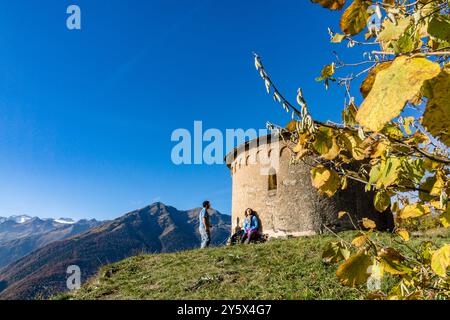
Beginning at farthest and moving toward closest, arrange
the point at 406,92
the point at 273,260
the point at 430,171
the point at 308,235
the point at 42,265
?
the point at 42,265 → the point at 308,235 → the point at 273,260 → the point at 430,171 → the point at 406,92

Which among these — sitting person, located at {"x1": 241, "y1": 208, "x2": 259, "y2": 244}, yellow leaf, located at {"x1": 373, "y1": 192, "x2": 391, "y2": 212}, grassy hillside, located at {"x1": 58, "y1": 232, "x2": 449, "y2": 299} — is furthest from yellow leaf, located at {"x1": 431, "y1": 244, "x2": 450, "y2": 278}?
sitting person, located at {"x1": 241, "y1": 208, "x2": 259, "y2": 244}

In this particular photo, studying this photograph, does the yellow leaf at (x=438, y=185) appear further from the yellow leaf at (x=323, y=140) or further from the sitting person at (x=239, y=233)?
the sitting person at (x=239, y=233)

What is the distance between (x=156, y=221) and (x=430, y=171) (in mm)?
181903

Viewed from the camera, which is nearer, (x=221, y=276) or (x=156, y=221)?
(x=221, y=276)

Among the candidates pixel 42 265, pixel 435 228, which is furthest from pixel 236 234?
pixel 42 265

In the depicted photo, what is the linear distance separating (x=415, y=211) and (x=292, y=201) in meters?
12.2

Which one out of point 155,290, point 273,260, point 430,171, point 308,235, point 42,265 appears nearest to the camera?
point 430,171

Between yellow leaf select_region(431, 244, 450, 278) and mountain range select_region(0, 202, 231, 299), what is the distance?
7417 centimetres

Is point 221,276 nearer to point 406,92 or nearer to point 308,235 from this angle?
point 308,235

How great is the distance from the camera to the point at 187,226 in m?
180

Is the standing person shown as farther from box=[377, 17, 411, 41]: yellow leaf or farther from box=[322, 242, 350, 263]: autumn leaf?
box=[377, 17, 411, 41]: yellow leaf

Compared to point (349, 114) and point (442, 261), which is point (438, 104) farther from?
point (442, 261)

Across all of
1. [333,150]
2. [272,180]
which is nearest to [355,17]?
[333,150]

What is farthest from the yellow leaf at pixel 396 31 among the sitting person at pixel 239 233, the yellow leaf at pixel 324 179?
the sitting person at pixel 239 233
